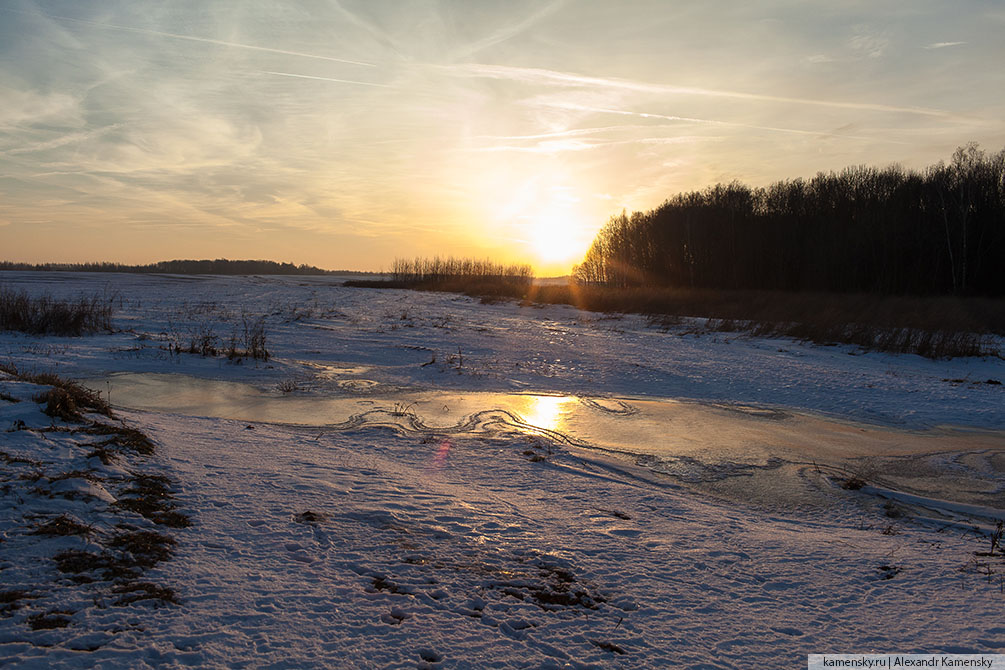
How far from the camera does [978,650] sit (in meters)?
2.74

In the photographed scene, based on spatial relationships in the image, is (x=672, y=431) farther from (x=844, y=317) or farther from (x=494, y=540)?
(x=844, y=317)

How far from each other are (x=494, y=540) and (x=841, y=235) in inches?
1768

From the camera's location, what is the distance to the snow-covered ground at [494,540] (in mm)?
2707

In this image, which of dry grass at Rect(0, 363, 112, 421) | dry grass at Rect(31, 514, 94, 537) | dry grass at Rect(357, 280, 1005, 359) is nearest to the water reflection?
dry grass at Rect(0, 363, 112, 421)

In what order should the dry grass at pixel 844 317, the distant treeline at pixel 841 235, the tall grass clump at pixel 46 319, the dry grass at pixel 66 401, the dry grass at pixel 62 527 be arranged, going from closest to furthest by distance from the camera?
the dry grass at pixel 62 527 → the dry grass at pixel 66 401 → the tall grass clump at pixel 46 319 → the dry grass at pixel 844 317 → the distant treeline at pixel 841 235

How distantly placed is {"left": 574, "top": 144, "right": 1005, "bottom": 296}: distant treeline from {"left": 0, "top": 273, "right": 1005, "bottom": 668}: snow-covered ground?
35006 mm

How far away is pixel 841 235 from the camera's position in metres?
40.7

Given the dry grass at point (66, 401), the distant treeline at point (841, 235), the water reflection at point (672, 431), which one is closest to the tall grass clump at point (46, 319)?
the water reflection at point (672, 431)

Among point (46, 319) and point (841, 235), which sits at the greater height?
point (841, 235)

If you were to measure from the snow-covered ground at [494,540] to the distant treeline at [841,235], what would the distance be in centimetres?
3501

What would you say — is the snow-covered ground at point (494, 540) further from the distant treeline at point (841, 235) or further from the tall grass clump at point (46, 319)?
the distant treeline at point (841, 235)

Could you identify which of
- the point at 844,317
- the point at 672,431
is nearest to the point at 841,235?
the point at 844,317

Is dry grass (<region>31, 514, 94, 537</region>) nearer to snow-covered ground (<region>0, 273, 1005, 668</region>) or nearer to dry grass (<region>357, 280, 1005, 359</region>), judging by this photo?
snow-covered ground (<region>0, 273, 1005, 668</region>)

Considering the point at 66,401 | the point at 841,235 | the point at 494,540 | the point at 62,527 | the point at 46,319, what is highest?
the point at 841,235
